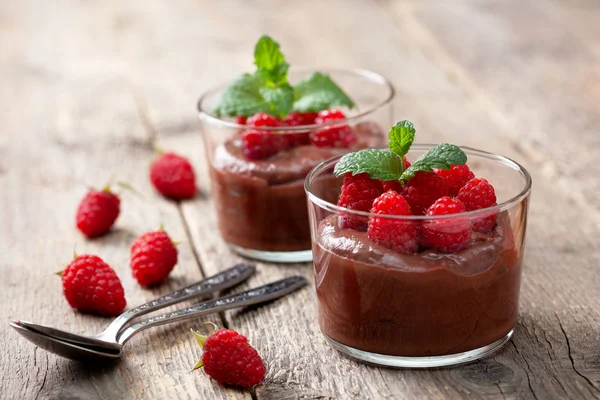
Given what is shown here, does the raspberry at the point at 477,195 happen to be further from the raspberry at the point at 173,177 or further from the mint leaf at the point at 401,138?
the raspberry at the point at 173,177

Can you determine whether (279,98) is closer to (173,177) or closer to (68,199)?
(173,177)

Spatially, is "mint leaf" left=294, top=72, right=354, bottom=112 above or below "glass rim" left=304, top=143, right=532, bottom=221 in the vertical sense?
below

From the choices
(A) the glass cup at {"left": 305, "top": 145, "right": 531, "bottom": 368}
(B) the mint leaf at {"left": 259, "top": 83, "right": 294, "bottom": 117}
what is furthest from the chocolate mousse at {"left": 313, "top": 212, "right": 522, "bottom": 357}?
(B) the mint leaf at {"left": 259, "top": 83, "right": 294, "bottom": 117}

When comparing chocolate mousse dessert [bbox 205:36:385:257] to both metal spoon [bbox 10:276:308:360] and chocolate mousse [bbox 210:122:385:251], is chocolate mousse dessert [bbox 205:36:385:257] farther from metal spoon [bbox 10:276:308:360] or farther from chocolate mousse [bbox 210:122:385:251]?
metal spoon [bbox 10:276:308:360]

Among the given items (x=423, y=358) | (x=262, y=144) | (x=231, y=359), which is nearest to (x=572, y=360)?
(x=423, y=358)

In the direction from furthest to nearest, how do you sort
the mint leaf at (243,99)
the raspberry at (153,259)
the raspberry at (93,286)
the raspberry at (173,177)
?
the raspberry at (173,177), the mint leaf at (243,99), the raspberry at (153,259), the raspberry at (93,286)

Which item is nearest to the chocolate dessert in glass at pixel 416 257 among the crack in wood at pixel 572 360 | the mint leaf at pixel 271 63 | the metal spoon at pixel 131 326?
the crack in wood at pixel 572 360

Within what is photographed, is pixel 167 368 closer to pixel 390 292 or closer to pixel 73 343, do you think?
pixel 73 343
